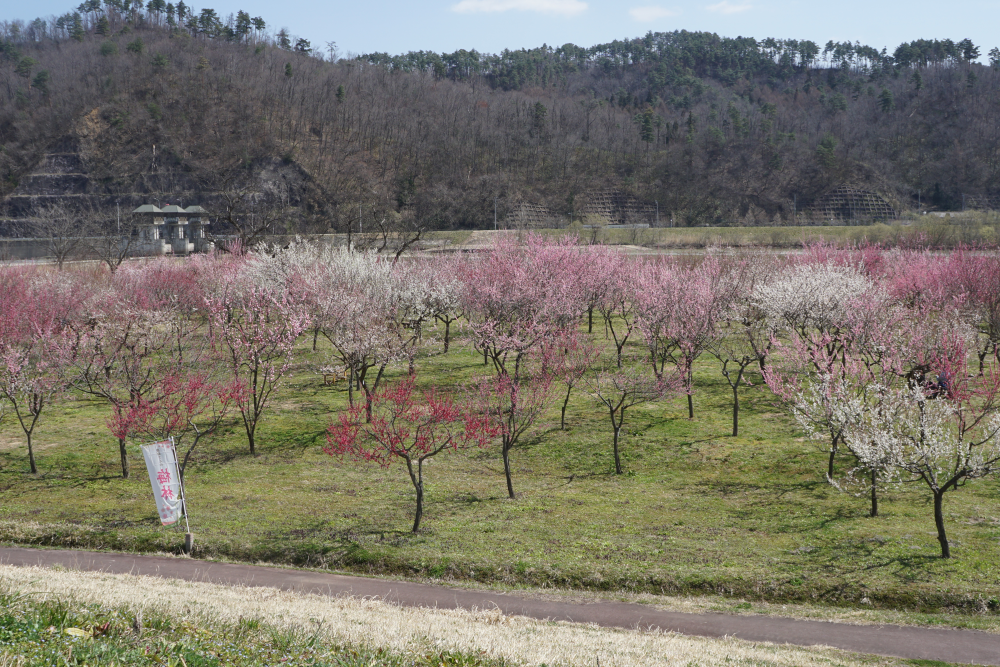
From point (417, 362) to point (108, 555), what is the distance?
21.2 meters

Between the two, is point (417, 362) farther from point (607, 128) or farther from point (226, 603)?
point (607, 128)

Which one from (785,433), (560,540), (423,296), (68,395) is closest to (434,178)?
(423,296)

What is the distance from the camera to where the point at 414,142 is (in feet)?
406

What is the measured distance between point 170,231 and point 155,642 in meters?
79.8

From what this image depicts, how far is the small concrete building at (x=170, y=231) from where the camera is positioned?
242 feet

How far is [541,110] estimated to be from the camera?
136 metres

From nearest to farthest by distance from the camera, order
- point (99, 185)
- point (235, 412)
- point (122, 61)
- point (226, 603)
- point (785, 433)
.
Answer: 1. point (226, 603)
2. point (785, 433)
3. point (235, 412)
4. point (99, 185)
5. point (122, 61)

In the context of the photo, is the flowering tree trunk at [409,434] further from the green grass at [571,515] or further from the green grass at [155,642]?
the green grass at [155,642]

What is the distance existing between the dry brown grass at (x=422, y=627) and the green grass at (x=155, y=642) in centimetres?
42

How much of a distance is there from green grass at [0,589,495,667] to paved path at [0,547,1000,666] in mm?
4966

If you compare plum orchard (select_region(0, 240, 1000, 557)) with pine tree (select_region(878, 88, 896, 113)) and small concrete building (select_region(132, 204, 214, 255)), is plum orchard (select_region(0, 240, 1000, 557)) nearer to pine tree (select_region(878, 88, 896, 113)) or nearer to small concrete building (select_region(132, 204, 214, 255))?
small concrete building (select_region(132, 204, 214, 255))

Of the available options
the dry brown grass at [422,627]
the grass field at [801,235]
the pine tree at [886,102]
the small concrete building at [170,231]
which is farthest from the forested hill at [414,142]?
the dry brown grass at [422,627]

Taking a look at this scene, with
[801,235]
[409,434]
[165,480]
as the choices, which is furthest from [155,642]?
[801,235]

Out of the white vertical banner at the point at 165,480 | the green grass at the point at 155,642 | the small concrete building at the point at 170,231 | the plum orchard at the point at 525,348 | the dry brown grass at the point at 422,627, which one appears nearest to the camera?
the green grass at the point at 155,642
